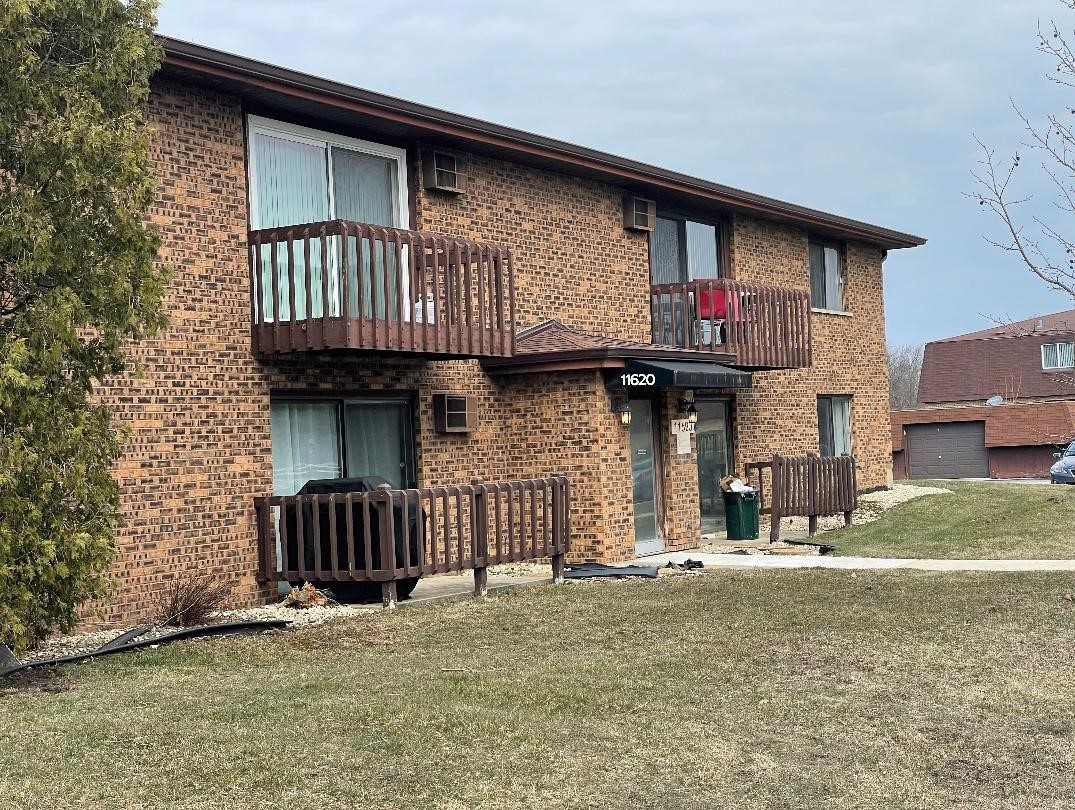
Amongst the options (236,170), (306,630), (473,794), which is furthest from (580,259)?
(473,794)

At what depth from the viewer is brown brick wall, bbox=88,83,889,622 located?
12.2m

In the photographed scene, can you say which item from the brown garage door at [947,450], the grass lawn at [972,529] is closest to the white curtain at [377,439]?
the grass lawn at [972,529]

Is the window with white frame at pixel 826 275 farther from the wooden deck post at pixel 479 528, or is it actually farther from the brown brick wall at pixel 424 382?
the wooden deck post at pixel 479 528

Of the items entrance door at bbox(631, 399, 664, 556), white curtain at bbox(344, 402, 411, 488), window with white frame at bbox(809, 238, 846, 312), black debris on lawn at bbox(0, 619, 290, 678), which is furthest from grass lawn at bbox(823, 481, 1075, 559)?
black debris on lawn at bbox(0, 619, 290, 678)

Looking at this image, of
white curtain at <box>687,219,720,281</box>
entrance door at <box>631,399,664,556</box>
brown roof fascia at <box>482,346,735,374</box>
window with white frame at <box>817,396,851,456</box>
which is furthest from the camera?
window with white frame at <box>817,396,851,456</box>

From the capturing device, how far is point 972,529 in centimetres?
1883

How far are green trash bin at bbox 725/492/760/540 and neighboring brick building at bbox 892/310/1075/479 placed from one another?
78.7ft

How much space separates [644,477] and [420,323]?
547cm

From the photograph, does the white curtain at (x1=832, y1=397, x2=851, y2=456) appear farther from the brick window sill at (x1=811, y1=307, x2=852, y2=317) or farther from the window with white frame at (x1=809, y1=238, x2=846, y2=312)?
the window with white frame at (x1=809, y1=238, x2=846, y2=312)

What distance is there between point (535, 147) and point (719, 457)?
704 cm

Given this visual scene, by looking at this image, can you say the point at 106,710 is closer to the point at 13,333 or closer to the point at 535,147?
the point at 13,333

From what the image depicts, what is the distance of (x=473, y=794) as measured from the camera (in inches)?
227

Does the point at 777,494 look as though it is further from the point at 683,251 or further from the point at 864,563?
the point at 683,251

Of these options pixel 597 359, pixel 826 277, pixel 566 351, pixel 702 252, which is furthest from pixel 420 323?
pixel 826 277
